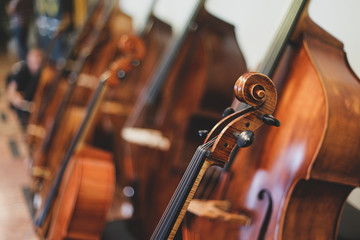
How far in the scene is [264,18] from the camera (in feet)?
5.49

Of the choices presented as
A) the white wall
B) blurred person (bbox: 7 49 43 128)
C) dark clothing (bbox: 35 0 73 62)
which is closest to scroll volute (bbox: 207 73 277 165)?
the white wall

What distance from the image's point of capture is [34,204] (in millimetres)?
1930

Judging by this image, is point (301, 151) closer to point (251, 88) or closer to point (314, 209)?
point (314, 209)

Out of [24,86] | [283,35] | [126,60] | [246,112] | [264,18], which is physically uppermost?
[264,18]

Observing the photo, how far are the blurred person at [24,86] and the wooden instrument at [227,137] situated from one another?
2.49 metres

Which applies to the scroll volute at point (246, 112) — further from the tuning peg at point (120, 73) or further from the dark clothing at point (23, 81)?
the dark clothing at point (23, 81)

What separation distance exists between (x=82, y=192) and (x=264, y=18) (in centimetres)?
124

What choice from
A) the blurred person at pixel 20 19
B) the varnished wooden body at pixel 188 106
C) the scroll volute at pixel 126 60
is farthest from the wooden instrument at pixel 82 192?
the blurred person at pixel 20 19

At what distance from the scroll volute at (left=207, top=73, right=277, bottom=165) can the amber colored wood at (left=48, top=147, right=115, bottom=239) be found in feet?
2.39

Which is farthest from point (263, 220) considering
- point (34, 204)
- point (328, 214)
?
point (34, 204)

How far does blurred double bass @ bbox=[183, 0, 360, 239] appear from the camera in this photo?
93 cm

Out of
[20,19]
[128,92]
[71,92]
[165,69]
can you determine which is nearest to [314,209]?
[165,69]

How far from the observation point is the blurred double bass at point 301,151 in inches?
36.8

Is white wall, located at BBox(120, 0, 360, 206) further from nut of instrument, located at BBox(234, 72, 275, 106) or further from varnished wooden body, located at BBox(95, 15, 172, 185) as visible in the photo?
nut of instrument, located at BBox(234, 72, 275, 106)
